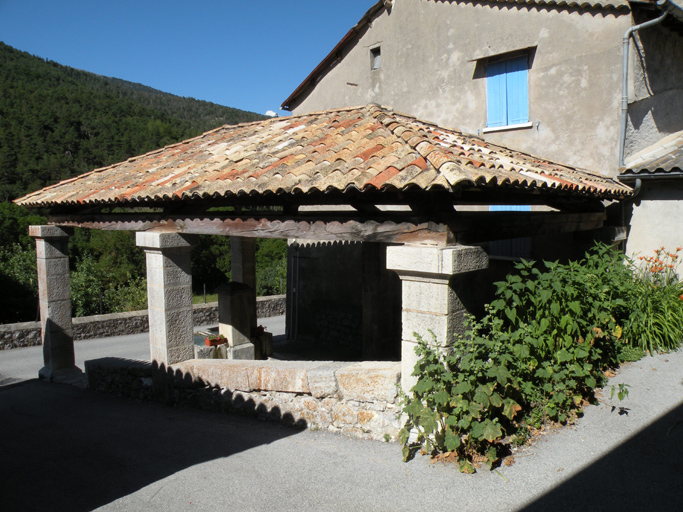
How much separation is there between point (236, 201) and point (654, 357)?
4.88m

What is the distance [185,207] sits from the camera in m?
5.90

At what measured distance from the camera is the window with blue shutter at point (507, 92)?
7.90 m

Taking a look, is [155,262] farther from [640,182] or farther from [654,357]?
[640,182]

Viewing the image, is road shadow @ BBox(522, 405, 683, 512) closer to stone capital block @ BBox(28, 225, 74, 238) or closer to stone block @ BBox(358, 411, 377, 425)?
stone block @ BBox(358, 411, 377, 425)

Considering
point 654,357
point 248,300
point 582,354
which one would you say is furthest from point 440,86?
point 582,354

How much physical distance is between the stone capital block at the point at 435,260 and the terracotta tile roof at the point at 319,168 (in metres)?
0.49

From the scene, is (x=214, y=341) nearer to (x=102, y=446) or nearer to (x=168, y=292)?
(x=168, y=292)

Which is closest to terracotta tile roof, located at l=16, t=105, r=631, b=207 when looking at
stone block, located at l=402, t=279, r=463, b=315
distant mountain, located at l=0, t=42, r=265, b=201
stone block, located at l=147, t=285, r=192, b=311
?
stone block, located at l=402, t=279, r=463, b=315

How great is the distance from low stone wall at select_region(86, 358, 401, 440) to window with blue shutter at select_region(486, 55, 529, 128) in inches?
207

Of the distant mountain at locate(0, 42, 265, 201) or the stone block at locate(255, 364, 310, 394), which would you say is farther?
the distant mountain at locate(0, 42, 265, 201)

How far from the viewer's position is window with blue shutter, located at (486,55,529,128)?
25.9 ft

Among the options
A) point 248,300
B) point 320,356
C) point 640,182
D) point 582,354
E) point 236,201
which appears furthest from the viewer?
point 320,356

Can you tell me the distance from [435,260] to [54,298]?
22.2 feet

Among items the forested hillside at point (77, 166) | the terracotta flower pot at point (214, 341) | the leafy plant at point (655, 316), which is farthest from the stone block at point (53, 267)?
the forested hillside at point (77, 166)
